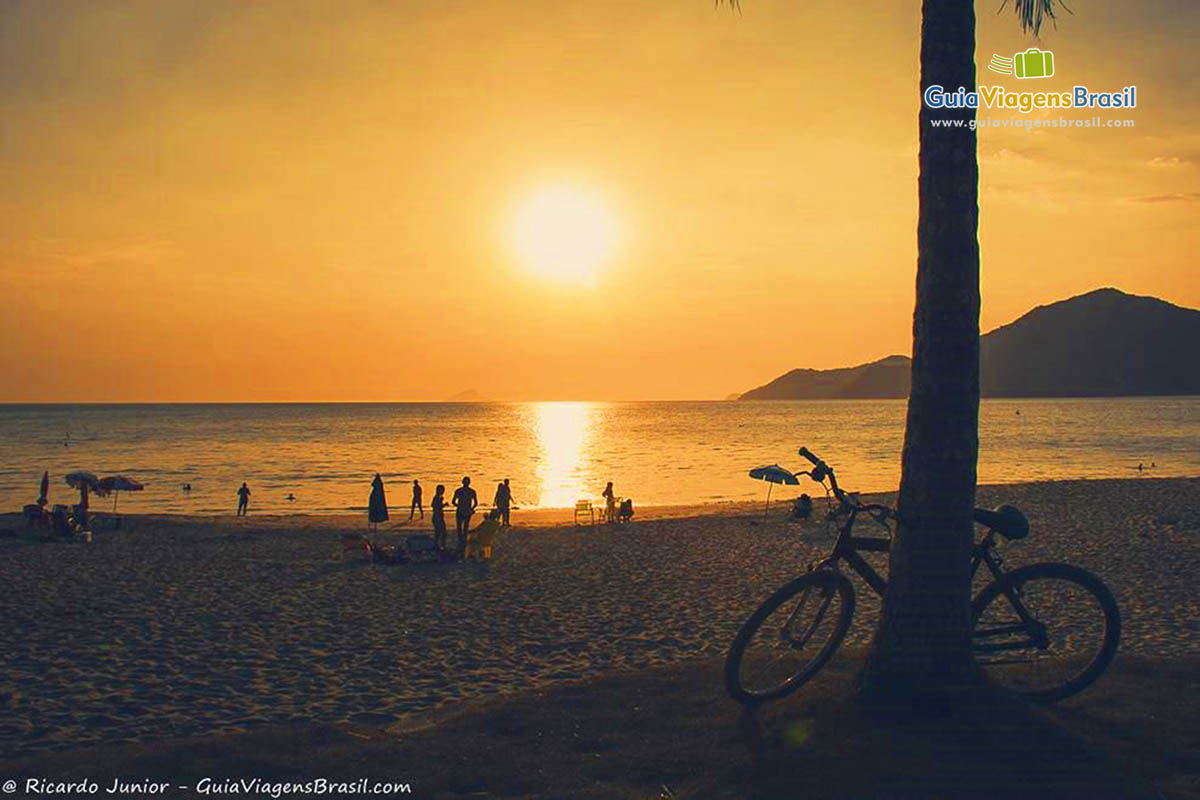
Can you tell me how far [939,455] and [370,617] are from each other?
9.31m

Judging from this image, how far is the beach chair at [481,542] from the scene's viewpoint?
65.1 ft

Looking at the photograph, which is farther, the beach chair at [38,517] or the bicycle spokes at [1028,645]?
the beach chair at [38,517]

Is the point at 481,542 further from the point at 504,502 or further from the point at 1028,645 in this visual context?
the point at 1028,645

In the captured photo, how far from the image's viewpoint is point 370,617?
12.6 meters

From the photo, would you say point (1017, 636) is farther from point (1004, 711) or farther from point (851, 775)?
point (851, 775)

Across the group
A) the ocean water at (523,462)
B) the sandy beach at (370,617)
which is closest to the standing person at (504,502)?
the sandy beach at (370,617)

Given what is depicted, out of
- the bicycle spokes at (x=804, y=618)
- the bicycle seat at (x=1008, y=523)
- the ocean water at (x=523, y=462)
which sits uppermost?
the bicycle seat at (x=1008, y=523)

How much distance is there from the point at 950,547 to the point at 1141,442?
9575 centimetres

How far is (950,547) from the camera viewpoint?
5.96 metres

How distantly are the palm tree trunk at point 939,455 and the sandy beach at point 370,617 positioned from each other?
4200 millimetres

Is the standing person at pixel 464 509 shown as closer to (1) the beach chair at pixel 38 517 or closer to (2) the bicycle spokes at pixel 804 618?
(1) the beach chair at pixel 38 517

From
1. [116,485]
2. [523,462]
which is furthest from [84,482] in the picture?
[523,462]

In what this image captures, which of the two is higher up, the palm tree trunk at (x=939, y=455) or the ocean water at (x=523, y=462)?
the palm tree trunk at (x=939, y=455)

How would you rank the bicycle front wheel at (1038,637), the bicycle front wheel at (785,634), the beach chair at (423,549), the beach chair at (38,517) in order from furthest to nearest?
the beach chair at (38,517) → the beach chair at (423,549) → the bicycle front wheel at (1038,637) → the bicycle front wheel at (785,634)
